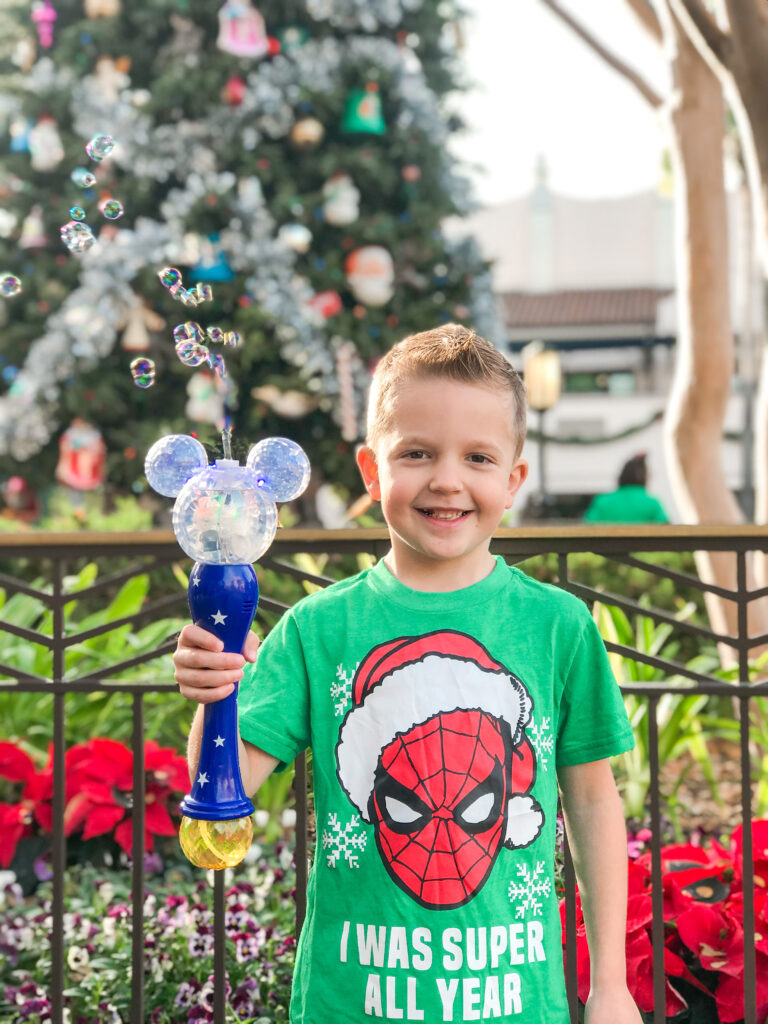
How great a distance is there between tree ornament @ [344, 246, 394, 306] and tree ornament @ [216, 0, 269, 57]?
5.90 ft

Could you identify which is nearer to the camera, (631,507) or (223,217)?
(631,507)

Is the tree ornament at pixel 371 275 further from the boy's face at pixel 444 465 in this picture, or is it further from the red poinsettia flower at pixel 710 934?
the boy's face at pixel 444 465

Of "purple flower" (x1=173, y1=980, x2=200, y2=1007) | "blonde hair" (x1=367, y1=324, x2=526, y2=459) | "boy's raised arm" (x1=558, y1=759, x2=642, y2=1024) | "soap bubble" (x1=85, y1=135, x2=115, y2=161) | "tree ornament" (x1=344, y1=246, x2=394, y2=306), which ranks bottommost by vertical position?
"purple flower" (x1=173, y1=980, x2=200, y2=1007)

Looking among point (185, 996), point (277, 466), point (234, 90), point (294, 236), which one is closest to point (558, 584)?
point (277, 466)

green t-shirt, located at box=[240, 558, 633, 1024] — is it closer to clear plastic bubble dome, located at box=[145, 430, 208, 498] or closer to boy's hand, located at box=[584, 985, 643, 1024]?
boy's hand, located at box=[584, 985, 643, 1024]

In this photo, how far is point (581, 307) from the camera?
86.7 feet

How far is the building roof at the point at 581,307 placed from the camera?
25219mm

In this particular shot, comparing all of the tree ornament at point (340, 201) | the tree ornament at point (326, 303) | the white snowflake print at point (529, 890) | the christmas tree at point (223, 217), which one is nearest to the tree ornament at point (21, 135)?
the christmas tree at point (223, 217)

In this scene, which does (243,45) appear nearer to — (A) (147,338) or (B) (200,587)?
(A) (147,338)

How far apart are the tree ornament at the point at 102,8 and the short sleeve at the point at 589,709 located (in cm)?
868

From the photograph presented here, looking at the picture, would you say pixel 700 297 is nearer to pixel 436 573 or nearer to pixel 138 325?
pixel 436 573

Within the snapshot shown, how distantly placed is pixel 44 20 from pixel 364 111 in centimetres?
282

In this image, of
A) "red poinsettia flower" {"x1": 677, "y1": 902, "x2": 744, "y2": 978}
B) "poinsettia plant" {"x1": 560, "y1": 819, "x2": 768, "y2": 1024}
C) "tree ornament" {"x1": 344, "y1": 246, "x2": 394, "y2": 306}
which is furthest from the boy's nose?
"tree ornament" {"x1": 344, "y1": 246, "x2": 394, "y2": 306}

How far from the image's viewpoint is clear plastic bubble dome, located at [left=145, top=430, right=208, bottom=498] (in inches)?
48.8
